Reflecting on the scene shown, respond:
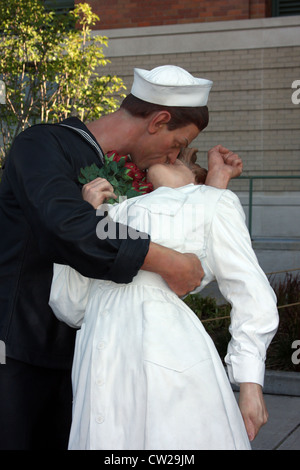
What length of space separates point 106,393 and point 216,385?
34cm

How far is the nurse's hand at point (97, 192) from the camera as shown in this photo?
2.34 meters

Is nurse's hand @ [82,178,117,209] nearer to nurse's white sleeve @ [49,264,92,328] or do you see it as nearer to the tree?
nurse's white sleeve @ [49,264,92,328]

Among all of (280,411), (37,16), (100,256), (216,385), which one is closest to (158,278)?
(100,256)

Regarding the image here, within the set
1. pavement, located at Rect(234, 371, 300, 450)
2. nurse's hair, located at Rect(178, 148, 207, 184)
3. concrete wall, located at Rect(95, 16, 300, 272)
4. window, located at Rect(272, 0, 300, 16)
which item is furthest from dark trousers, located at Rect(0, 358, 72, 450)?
window, located at Rect(272, 0, 300, 16)

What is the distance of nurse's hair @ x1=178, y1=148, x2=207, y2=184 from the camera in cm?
266

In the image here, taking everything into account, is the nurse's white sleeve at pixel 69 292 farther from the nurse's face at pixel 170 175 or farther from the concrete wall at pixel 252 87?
the concrete wall at pixel 252 87

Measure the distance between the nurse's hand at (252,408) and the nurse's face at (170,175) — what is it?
774mm

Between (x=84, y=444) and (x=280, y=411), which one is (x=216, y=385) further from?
(x=280, y=411)

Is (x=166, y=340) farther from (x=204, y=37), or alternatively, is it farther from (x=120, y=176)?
(x=204, y=37)

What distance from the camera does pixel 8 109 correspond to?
1082 centimetres

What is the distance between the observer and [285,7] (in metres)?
13.0

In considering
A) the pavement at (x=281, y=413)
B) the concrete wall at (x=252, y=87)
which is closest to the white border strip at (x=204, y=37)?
the concrete wall at (x=252, y=87)

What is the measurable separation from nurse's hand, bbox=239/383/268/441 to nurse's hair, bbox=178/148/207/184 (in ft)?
2.69

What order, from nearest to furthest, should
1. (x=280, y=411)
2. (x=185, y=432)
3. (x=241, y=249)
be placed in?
(x=185, y=432) < (x=241, y=249) < (x=280, y=411)
